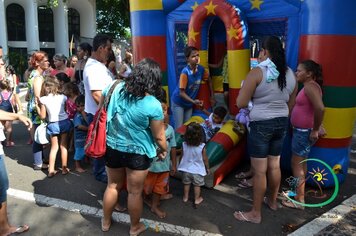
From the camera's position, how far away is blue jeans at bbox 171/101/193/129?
5469 millimetres

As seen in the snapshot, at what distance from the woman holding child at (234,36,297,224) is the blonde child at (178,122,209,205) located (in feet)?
2.17

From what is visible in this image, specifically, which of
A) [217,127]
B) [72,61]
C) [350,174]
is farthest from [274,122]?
[72,61]

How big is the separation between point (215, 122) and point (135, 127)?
89.0 inches

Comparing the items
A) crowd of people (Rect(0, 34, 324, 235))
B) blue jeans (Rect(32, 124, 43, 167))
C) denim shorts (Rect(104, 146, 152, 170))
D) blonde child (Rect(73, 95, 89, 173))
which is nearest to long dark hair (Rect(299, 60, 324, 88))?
crowd of people (Rect(0, 34, 324, 235))

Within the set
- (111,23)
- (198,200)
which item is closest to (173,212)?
(198,200)

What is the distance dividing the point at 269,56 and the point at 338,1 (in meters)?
1.36

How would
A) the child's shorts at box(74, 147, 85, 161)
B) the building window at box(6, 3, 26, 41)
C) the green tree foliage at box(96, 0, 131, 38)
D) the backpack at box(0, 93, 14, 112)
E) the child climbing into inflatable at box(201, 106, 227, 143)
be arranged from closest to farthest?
the child climbing into inflatable at box(201, 106, 227, 143) < the child's shorts at box(74, 147, 85, 161) < the backpack at box(0, 93, 14, 112) < the building window at box(6, 3, 26, 41) < the green tree foliage at box(96, 0, 131, 38)

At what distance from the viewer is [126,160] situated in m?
3.07

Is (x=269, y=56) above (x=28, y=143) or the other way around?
above

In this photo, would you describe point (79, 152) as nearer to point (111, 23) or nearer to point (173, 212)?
point (173, 212)

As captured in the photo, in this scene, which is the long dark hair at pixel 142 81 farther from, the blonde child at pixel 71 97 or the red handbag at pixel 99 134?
the blonde child at pixel 71 97

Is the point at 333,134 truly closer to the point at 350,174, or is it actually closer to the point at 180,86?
the point at 350,174

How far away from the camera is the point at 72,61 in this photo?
7820 mm

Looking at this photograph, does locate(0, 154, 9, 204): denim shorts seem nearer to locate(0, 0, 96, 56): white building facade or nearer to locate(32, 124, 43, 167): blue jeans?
locate(32, 124, 43, 167): blue jeans
